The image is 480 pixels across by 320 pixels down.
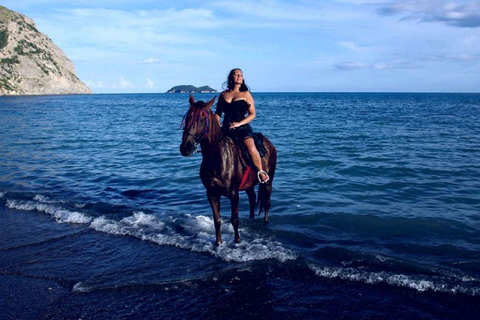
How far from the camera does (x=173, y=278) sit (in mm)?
6480

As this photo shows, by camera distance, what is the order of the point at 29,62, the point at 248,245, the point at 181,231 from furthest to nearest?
1. the point at 29,62
2. the point at 181,231
3. the point at 248,245

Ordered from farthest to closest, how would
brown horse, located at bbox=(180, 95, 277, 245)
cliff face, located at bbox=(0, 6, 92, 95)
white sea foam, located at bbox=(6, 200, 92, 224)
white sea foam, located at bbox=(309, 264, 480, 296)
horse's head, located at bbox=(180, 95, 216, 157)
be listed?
cliff face, located at bbox=(0, 6, 92, 95)
white sea foam, located at bbox=(6, 200, 92, 224)
brown horse, located at bbox=(180, 95, 277, 245)
horse's head, located at bbox=(180, 95, 216, 157)
white sea foam, located at bbox=(309, 264, 480, 296)

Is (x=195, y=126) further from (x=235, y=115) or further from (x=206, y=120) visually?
(x=235, y=115)

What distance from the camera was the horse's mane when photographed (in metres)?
6.59

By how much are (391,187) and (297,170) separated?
435 cm

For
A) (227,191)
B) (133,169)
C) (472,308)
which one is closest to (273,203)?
(227,191)

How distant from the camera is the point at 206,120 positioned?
6.75m

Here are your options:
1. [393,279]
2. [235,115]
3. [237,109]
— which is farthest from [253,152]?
[393,279]

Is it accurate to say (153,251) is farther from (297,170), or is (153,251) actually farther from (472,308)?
(297,170)

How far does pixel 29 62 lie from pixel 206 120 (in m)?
173

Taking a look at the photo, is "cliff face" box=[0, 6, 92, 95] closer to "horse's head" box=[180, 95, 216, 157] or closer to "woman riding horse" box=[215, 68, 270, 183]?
"woman riding horse" box=[215, 68, 270, 183]

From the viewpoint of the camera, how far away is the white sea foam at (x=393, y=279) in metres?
6.04

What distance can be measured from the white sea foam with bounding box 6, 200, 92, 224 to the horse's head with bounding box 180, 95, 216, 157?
4.89 m

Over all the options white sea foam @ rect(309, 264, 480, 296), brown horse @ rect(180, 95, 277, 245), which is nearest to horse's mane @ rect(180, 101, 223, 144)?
brown horse @ rect(180, 95, 277, 245)
